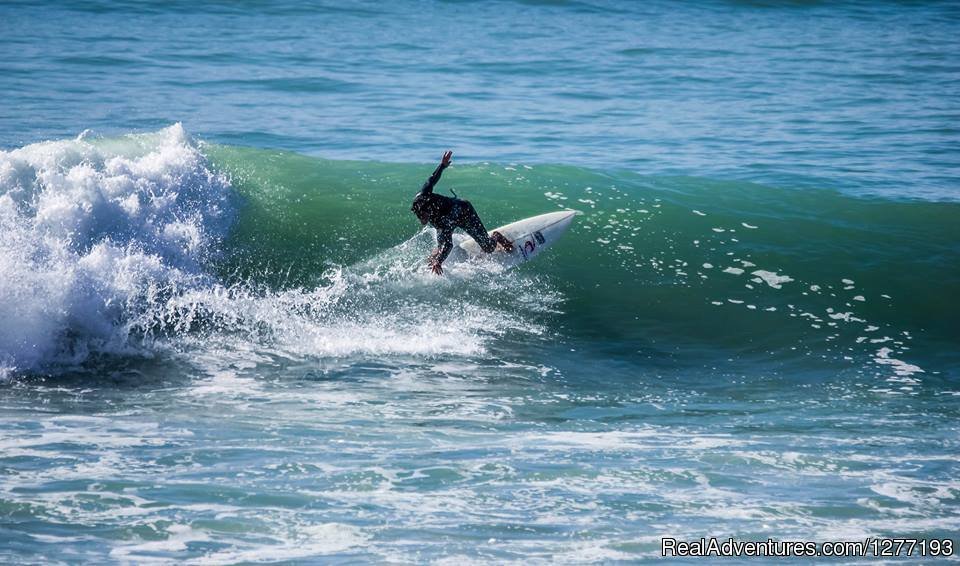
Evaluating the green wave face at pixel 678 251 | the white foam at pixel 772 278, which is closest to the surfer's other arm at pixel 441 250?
the green wave face at pixel 678 251

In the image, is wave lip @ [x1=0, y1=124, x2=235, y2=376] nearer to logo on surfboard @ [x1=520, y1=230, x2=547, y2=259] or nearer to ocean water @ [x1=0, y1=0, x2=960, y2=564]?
ocean water @ [x1=0, y1=0, x2=960, y2=564]

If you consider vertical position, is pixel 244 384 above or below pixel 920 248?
below

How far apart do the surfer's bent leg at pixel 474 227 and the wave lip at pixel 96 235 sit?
117 inches

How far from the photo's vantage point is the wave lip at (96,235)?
941 cm

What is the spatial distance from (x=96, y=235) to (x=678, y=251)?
271 inches

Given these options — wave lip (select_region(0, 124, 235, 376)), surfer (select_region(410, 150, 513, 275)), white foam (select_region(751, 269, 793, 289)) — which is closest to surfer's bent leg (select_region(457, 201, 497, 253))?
surfer (select_region(410, 150, 513, 275))

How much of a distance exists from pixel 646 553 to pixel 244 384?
418 cm

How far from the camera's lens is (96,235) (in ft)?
38.2

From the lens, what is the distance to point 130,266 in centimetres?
1071

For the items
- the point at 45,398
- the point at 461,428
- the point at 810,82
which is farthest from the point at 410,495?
the point at 810,82

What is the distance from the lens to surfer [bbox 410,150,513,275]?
11008mm

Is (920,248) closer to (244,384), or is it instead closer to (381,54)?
(244,384)

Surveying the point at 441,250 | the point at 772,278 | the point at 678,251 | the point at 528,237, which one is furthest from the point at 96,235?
the point at 772,278

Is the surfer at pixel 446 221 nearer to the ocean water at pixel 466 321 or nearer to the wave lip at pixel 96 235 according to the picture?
the ocean water at pixel 466 321
